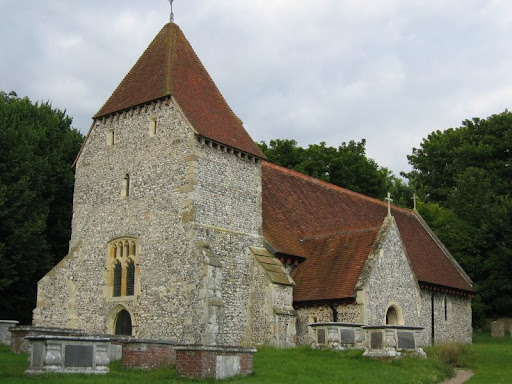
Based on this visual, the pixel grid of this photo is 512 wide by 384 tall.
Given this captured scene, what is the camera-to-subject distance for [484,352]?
26750mm

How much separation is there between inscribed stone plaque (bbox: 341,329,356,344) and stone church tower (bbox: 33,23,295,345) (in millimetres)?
2879

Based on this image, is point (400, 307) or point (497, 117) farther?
point (497, 117)

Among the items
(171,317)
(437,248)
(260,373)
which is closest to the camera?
(260,373)

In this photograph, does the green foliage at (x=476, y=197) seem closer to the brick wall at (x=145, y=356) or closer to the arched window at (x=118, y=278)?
the arched window at (x=118, y=278)

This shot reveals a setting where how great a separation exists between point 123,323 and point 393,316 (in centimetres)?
1013

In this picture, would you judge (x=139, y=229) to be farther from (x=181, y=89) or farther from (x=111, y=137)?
(x=181, y=89)

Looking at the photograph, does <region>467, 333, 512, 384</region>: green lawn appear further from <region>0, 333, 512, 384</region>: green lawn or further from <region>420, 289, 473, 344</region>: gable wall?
<region>420, 289, 473, 344</region>: gable wall

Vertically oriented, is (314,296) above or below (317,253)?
below

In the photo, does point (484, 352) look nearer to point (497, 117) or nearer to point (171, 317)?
point (171, 317)

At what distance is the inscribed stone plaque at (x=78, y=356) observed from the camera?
49.3 feet

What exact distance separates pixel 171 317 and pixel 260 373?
22.3 feet

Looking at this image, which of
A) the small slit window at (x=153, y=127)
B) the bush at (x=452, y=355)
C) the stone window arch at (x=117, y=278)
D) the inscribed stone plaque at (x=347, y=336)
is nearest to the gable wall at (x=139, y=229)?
the small slit window at (x=153, y=127)

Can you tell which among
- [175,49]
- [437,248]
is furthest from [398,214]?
[175,49]

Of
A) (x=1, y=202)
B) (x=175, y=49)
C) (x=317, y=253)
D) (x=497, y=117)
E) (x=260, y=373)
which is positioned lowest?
(x=260, y=373)
